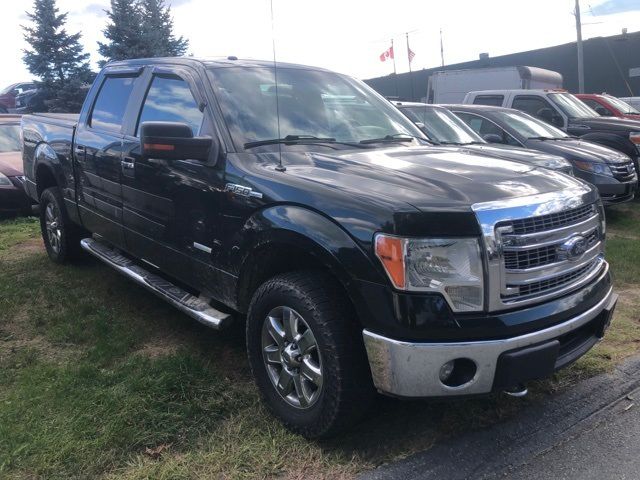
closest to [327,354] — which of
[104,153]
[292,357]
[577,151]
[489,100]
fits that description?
[292,357]

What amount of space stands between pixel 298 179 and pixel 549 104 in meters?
9.01

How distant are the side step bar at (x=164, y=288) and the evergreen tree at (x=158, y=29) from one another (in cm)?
1608

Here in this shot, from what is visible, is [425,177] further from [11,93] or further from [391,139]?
[11,93]

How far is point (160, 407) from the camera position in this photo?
3.20m

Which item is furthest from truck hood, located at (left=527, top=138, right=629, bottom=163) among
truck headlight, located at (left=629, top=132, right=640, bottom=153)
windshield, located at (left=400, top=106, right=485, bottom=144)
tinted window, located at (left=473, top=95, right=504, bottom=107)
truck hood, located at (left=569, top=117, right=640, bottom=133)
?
tinted window, located at (left=473, top=95, right=504, bottom=107)

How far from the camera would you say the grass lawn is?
2793 millimetres

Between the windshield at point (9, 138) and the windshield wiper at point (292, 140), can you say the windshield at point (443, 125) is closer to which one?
the windshield wiper at point (292, 140)

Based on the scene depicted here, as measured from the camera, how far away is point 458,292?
253 cm

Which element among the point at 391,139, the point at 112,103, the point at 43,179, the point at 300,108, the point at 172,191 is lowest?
the point at 172,191

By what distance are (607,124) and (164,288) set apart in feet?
29.0

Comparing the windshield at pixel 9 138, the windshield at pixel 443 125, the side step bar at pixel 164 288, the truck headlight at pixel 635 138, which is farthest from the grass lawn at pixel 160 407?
the windshield at pixel 9 138

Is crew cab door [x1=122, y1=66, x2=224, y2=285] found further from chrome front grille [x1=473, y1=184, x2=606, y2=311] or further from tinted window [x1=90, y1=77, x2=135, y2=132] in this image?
chrome front grille [x1=473, y1=184, x2=606, y2=311]

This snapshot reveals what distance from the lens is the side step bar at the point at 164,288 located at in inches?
136

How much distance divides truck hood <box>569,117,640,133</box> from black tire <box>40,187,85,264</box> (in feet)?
27.4
